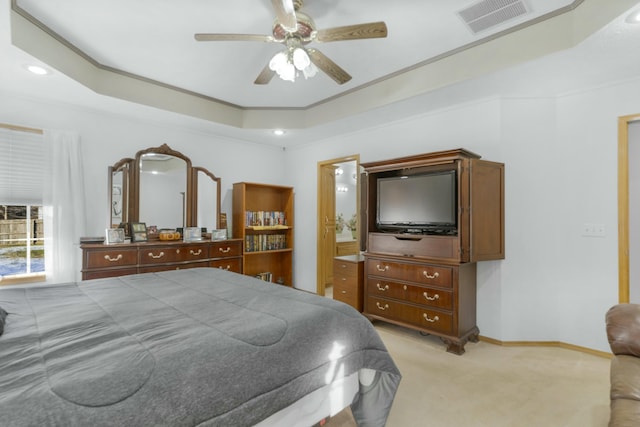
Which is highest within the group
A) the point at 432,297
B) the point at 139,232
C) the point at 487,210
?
the point at 487,210

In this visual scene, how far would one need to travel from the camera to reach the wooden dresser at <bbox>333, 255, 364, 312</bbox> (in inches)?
143

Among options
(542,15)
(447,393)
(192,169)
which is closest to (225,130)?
(192,169)

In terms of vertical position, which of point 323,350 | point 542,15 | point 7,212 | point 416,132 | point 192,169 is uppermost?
point 542,15

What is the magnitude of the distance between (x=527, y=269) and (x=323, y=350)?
2.57 metres

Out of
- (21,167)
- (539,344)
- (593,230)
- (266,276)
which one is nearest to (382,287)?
(539,344)

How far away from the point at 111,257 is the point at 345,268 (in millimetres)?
2506

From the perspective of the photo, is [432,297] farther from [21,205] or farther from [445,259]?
[21,205]

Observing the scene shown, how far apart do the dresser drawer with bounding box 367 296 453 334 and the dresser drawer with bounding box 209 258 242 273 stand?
1.86 meters

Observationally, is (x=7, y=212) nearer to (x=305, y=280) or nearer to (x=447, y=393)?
(x=305, y=280)

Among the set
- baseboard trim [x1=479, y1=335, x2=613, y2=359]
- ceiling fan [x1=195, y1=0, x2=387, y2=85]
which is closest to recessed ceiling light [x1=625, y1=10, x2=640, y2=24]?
ceiling fan [x1=195, y1=0, x2=387, y2=85]

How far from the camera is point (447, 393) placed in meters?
2.21

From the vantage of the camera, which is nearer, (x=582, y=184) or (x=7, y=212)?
(x=582, y=184)

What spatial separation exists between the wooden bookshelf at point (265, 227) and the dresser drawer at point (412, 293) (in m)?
1.96

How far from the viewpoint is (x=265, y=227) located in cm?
481
